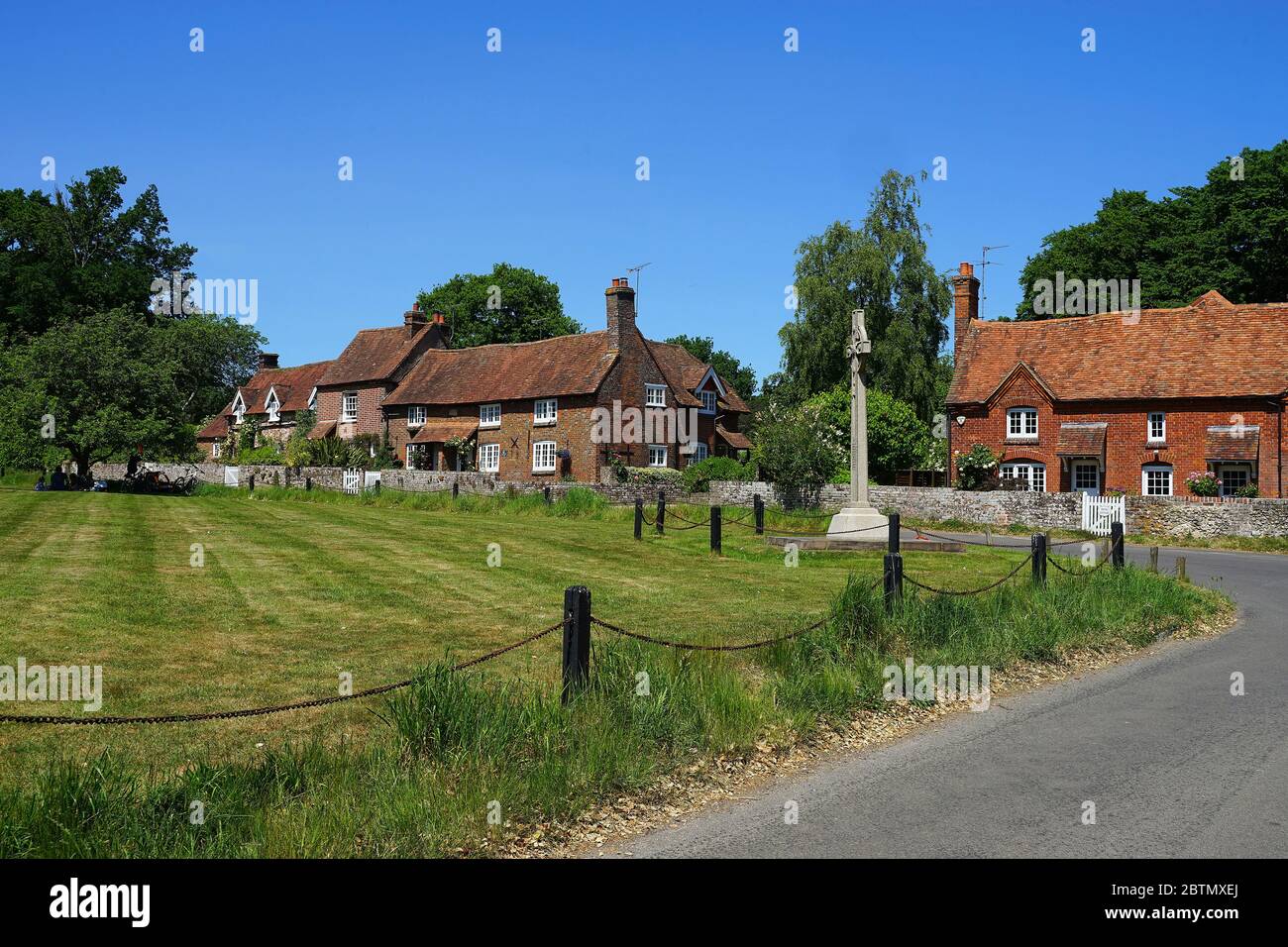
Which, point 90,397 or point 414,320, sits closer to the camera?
point 90,397

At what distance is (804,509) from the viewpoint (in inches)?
1428

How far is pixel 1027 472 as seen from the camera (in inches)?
1702

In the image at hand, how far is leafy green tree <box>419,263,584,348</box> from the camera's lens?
74.4 m

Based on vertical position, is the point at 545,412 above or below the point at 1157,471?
above

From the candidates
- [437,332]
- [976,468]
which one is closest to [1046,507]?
[976,468]

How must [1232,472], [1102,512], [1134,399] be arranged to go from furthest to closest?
[1134,399], [1232,472], [1102,512]

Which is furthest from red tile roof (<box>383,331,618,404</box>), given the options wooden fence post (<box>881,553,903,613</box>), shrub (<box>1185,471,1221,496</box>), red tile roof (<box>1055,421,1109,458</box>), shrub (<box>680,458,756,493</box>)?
wooden fence post (<box>881,553,903,613</box>)

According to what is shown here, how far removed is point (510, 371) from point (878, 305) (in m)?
20.0

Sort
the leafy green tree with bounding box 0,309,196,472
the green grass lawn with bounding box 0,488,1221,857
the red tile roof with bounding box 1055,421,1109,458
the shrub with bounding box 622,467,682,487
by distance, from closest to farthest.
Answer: the green grass lawn with bounding box 0,488,1221,857
the leafy green tree with bounding box 0,309,196,472
the red tile roof with bounding box 1055,421,1109,458
the shrub with bounding box 622,467,682,487

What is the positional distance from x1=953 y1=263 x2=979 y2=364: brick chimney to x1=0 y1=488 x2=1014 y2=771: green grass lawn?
2578cm

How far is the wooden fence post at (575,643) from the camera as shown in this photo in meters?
7.86

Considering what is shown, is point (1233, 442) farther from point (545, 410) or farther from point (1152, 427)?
point (545, 410)

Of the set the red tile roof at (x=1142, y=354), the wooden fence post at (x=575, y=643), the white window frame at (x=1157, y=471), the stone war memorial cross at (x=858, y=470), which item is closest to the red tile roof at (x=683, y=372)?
the red tile roof at (x=1142, y=354)

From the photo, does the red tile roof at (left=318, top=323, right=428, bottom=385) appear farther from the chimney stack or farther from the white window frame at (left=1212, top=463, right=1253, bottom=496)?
the white window frame at (left=1212, top=463, right=1253, bottom=496)
